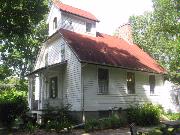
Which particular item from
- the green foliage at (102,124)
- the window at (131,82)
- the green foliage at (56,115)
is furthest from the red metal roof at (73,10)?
the green foliage at (102,124)

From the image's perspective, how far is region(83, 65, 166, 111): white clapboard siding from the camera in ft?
60.8

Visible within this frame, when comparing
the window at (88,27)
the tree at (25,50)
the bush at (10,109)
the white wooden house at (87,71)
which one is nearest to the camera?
the bush at (10,109)

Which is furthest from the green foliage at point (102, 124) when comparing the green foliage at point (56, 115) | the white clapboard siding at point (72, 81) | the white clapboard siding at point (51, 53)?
the white clapboard siding at point (51, 53)

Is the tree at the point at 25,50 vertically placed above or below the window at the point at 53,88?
Answer: above

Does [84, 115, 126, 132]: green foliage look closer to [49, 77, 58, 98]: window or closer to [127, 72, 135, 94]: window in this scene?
[127, 72, 135, 94]: window

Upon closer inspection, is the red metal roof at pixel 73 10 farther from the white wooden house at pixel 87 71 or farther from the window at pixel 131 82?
the window at pixel 131 82

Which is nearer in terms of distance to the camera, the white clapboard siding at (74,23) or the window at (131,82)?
the window at (131,82)

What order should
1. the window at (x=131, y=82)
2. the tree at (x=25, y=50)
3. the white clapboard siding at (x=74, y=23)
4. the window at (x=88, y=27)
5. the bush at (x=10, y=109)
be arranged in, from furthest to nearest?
the tree at (x=25, y=50) < the window at (x=88, y=27) < the white clapboard siding at (x=74, y=23) < the window at (x=131, y=82) < the bush at (x=10, y=109)

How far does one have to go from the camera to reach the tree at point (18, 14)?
709 inches

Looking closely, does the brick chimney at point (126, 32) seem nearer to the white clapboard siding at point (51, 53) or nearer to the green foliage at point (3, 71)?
the white clapboard siding at point (51, 53)

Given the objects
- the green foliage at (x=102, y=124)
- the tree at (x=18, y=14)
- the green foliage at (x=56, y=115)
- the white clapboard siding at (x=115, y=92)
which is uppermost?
the tree at (x=18, y=14)

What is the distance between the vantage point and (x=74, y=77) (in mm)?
19031

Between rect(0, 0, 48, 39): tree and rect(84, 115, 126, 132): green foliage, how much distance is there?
8.67 metres

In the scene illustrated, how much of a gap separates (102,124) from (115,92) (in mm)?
4643
